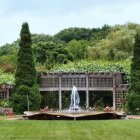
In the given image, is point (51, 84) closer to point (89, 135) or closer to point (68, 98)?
point (68, 98)

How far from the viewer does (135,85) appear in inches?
1312

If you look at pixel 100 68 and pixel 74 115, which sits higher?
pixel 100 68

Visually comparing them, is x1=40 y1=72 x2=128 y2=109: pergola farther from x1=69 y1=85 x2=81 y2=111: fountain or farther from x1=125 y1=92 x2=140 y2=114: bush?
x1=125 y1=92 x2=140 y2=114: bush

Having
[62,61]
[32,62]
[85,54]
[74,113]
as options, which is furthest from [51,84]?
[85,54]

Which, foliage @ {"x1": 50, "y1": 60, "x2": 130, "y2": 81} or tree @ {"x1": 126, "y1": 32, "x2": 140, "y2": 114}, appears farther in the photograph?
foliage @ {"x1": 50, "y1": 60, "x2": 130, "y2": 81}

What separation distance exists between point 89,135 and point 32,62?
19174mm

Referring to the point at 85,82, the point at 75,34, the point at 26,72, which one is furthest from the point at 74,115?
the point at 75,34

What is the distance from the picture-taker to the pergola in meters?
37.3

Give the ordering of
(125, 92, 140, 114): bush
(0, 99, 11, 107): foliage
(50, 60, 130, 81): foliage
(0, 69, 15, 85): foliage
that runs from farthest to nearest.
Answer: (50, 60, 130, 81): foliage
(0, 69, 15, 85): foliage
(0, 99, 11, 107): foliage
(125, 92, 140, 114): bush

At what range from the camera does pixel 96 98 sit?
39.7 meters

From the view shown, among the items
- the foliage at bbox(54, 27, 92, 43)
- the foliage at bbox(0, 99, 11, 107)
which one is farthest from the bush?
the foliage at bbox(54, 27, 92, 43)

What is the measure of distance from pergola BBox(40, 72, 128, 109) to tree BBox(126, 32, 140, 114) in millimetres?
3665

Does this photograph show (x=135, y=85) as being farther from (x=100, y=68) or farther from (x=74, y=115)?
(x=74, y=115)

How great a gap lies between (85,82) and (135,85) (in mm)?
5692
